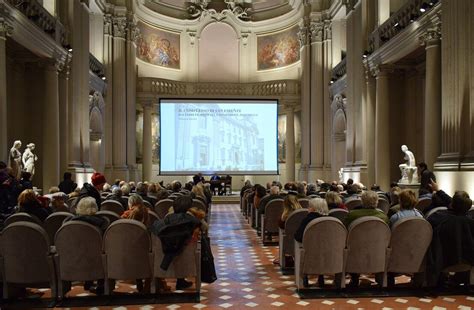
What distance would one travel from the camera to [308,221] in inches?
208

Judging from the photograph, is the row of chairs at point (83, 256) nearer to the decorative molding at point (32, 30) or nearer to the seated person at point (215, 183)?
the decorative molding at point (32, 30)

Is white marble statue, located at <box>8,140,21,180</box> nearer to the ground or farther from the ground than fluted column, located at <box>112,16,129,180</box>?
nearer to the ground

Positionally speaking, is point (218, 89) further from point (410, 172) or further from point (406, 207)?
point (406, 207)

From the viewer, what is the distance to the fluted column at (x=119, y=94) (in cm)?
2119

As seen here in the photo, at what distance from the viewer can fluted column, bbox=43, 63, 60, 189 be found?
13.4m

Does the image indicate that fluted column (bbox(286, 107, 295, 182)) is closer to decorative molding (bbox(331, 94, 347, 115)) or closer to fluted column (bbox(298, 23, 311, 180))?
fluted column (bbox(298, 23, 311, 180))

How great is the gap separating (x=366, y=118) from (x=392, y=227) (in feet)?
38.6

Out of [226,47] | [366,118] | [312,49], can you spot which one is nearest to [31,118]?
[366,118]

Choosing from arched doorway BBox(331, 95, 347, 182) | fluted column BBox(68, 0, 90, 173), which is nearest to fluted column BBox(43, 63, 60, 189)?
fluted column BBox(68, 0, 90, 173)

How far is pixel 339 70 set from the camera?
2041cm

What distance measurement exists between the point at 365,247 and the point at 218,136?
17.0 meters

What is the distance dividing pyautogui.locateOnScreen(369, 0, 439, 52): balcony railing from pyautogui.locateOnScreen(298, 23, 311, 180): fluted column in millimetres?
6894

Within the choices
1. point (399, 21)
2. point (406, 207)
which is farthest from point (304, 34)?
point (406, 207)

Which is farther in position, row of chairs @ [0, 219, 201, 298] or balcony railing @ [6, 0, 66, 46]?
balcony railing @ [6, 0, 66, 46]
